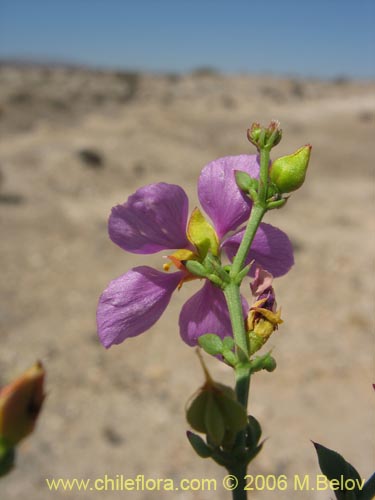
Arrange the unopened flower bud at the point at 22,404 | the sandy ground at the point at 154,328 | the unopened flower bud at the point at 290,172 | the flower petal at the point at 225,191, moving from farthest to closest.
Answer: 1. the sandy ground at the point at 154,328
2. the flower petal at the point at 225,191
3. the unopened flower bud at the point at 290,172
4. the unopened flower bud at the point at 22,404

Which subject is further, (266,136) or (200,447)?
(266,136)

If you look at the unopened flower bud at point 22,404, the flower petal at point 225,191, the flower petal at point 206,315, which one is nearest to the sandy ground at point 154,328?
the flower petal at point 206,315

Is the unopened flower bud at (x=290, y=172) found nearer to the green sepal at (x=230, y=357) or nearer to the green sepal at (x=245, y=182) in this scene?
the green sepal at (x=245, y=182)

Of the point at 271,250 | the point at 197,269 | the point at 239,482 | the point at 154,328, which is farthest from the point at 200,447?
the point at 154,328

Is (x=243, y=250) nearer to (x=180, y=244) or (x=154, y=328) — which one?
(x=180, y=244)

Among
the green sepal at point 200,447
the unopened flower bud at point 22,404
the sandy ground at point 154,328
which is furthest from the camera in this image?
the sandy ground at point 154,328

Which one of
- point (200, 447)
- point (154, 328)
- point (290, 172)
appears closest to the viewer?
point (200, 447)

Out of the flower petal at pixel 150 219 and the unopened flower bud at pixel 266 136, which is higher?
the unopened flower bud at pixel 266 136
